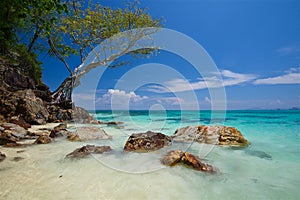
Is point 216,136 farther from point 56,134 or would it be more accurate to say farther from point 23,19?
point 23,19

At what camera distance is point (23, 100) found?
37.5 ft

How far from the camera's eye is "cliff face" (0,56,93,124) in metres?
11.1

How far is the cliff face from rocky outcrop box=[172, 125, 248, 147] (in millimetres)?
9528

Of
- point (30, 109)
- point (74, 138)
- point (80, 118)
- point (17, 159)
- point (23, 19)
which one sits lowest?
point (17, 159)

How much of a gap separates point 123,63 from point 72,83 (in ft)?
17.2

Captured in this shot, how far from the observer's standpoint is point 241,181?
3.40 meters

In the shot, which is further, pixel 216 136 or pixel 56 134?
pixel 56 134

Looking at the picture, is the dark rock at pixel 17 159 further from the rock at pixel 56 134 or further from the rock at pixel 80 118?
the rock at pixel 80 118

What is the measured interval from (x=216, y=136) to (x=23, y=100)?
461 inches

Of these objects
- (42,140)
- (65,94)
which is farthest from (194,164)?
(65,94)

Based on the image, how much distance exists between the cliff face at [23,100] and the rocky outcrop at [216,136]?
9.53m

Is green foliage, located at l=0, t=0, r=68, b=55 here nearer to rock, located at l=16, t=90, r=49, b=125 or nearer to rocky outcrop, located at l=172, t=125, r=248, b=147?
rock, located at l=16, t=90, r=49, b=125

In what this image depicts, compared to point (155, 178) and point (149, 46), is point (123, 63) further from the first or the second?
point (155, 178)

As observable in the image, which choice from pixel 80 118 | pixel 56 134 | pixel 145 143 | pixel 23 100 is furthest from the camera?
pixel 80 118
